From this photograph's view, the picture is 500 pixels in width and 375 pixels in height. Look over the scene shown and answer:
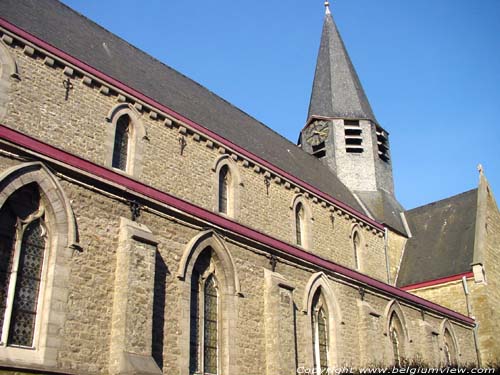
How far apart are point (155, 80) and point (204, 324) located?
827 centimetres

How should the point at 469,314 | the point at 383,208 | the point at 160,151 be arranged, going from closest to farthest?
1. the point at 160,151
2. the point at 469,314
3. the point at 383,208

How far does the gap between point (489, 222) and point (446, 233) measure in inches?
63.7

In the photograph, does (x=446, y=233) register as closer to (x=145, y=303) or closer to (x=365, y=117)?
(x=365, y=117)

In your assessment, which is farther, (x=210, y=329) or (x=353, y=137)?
(x=353, y=137)

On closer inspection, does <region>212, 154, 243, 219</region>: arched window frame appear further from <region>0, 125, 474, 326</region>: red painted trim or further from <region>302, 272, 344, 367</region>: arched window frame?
<region>302, 272, 344, 367</region>: arched window frame

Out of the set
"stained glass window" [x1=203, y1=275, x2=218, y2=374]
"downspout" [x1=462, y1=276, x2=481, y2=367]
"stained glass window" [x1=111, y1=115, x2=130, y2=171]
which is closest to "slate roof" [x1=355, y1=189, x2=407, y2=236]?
"downspout" [x1=462, y1=276, x2=481, y2=367]

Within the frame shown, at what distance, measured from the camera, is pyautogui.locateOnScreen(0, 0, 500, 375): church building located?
9117 millimetres

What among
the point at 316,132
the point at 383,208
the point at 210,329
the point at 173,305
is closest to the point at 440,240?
the point at 383,208

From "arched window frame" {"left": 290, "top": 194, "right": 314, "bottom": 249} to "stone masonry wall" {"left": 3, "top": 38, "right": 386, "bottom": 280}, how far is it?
0.44 ft

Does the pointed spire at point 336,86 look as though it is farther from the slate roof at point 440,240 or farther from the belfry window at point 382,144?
the slate roof at point 440,240

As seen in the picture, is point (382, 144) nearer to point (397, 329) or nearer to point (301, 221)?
point (301, 221)

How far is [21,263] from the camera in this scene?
8859mm

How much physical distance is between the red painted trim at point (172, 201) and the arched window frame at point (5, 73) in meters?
2.83

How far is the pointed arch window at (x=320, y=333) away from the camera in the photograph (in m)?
13.6
